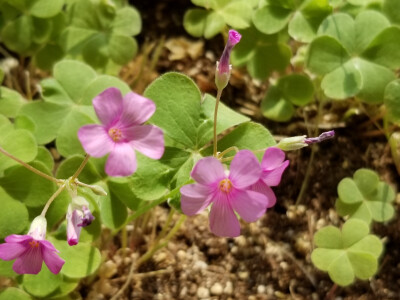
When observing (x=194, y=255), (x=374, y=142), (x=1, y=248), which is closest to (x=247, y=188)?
(x=1, y=248)

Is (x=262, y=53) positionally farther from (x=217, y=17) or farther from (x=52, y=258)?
(x=52, y=258)

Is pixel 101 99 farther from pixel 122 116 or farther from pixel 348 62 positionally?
pixel 348 62

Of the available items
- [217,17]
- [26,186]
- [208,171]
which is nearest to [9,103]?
[26,186]

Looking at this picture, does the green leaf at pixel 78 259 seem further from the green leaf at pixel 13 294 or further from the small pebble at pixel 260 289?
the small pebble at pixel 260 289

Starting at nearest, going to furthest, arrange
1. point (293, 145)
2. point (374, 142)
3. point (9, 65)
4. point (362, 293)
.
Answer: point (293, 145), point (362, 293), point (374, 142), point (9, 65)

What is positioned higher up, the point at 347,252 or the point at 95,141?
the point at 95,141

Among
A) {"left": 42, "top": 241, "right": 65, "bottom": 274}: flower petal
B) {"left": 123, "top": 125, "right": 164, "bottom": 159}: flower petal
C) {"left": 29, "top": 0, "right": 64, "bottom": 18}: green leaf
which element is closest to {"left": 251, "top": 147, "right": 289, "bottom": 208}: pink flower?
{"left": 123, "top": 125, "right": 164, "bottom": 159}: flower petal

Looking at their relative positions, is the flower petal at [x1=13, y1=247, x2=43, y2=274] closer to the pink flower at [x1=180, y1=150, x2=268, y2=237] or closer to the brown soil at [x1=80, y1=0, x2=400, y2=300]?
the pink flower at [x1=180, y1=150, x2=268, y2=237]
